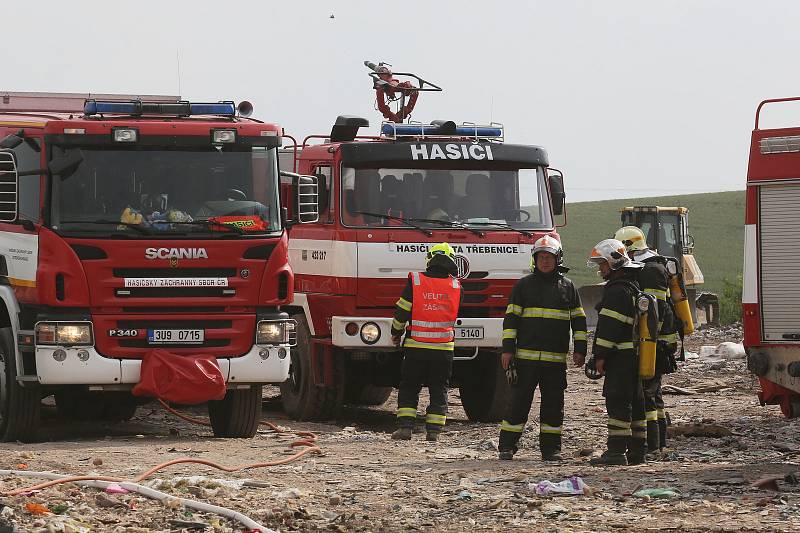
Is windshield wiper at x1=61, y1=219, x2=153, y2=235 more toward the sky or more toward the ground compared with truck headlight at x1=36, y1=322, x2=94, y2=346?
more toward the sky

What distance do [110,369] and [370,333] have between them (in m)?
3.24

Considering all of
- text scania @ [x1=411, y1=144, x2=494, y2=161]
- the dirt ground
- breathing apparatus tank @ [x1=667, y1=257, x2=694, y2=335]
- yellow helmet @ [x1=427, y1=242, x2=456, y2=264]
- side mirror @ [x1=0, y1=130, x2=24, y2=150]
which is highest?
text scania @ [x1=411, y1=144, x2=494, y2=161]

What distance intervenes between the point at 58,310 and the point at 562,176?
585 cm

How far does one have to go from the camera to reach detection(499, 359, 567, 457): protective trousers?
12.7 metres

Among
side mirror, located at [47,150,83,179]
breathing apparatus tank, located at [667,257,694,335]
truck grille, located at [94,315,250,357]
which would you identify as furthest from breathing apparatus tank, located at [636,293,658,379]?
side mirror, located at [47,150,83,179]

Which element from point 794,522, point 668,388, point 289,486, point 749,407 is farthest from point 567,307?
point 668,388

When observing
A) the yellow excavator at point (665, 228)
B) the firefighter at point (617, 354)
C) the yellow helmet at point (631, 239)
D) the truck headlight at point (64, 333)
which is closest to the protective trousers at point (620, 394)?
the firefighter at point (617, 354)

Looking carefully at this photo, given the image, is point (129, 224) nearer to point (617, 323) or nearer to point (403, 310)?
point (403, 310)

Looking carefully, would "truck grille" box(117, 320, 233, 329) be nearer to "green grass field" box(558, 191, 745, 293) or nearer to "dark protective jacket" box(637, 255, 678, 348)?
"dark protective jacket" box(637, 255, 678, 348)

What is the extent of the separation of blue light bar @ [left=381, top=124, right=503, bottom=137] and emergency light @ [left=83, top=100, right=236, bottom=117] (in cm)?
261

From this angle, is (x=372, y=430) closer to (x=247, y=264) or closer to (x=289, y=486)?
(x=247, y=264)

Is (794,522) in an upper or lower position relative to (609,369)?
lower

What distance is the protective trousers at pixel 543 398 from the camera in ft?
41.8

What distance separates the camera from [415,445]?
14.1 metres
